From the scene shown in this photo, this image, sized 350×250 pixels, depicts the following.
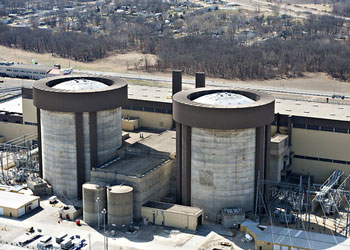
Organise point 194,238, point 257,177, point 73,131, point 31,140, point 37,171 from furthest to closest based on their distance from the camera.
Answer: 1. point 31,140
2. point 37,171
3. point 73,131
4. point 257,177
5. point 194,238

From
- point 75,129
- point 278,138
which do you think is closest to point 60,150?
point 75,129

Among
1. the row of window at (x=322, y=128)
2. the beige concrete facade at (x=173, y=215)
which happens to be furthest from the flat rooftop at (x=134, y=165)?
the row of window at (x=322, y=128)

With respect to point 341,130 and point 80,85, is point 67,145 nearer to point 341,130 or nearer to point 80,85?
point 80,85

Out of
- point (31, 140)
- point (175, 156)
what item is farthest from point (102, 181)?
point (31, 140)

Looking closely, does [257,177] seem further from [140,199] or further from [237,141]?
[140,199]

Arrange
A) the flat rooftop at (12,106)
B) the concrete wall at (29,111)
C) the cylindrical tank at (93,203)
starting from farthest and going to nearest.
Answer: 1. the flat rooftop at (12,106)
2. the concrete wall at (29,111)
3. the cylindrical tank at (93,203)

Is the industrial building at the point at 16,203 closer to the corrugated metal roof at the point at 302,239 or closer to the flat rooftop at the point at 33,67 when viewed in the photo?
the corrugated metal roof at the point at 302,239

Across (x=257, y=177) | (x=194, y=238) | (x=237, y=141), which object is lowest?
(x=194, y=238)
